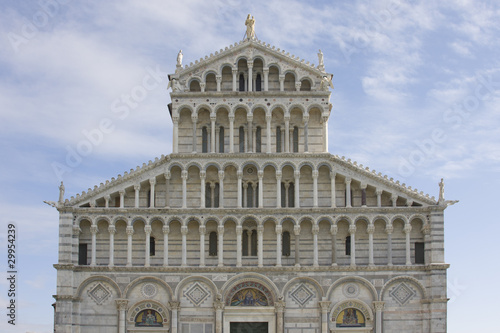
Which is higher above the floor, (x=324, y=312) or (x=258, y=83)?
(x=258, y=83)

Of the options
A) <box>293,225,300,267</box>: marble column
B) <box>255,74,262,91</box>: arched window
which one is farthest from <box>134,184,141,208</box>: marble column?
<box>255,74,262,91</box>: arched window

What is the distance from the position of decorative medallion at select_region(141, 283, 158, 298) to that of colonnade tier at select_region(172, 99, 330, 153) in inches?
241

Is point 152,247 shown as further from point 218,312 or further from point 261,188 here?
point 261,188

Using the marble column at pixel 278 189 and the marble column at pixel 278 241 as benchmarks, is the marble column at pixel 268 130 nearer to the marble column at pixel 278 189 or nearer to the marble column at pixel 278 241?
the marble column at pixel 278 189

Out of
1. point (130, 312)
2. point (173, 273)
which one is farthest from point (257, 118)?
point (130, 312)

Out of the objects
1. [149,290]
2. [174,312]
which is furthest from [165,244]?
[174,312]

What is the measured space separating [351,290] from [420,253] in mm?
3533

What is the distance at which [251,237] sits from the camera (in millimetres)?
36281

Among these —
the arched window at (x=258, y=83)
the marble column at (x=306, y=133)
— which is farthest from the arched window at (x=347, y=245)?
the arched window at (x=258, y=83)

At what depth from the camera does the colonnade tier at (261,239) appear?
3534cm

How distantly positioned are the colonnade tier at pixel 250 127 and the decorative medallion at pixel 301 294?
6241 mm

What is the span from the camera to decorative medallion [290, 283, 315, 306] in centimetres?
3500

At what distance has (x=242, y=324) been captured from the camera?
35.0 meters

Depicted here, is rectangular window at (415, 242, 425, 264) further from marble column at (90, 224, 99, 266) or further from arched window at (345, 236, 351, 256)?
marble column at (90, 224, 99, 266)
